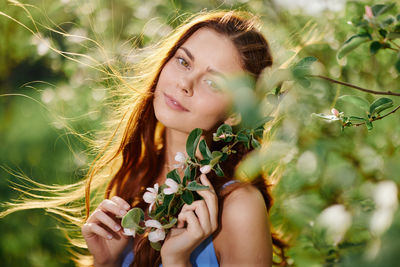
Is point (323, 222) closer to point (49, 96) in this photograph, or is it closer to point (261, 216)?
point (261, 216)

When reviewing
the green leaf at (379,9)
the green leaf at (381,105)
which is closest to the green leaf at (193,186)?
the green leaf at (381,105)

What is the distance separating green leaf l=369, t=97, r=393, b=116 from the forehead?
1.37ft

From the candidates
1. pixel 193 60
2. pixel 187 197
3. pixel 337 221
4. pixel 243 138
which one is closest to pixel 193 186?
pixel 187 197

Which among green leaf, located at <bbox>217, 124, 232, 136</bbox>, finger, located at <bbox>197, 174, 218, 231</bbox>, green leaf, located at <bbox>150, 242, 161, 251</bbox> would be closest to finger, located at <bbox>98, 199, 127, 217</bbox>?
green leaf, located at <bbox>150, 242, 161, 251</bbox>

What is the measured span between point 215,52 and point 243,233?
474mm

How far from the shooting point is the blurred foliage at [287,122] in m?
0.57

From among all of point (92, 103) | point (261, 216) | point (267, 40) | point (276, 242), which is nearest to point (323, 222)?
point (261, 216)

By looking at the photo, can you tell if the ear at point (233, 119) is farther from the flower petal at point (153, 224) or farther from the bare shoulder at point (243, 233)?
the flower petal at point (153, 224)

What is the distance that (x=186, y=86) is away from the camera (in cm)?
100

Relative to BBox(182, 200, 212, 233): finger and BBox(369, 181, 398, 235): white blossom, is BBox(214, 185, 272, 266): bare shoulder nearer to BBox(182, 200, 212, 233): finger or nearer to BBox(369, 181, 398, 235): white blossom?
BBox(182, 200, 212, 233): finger

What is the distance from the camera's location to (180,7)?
156cm

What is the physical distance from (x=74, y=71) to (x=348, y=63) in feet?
4.10

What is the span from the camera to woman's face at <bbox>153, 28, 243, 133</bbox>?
1.00 metres

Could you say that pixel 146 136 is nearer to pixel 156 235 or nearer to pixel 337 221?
pixel 156 235
